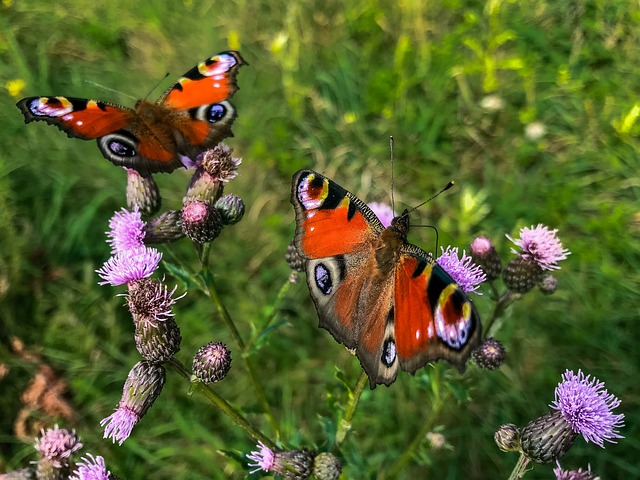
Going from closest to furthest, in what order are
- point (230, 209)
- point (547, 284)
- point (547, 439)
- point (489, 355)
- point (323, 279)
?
point (547, 439) < point (323, 279) < point (489, 355) < point (230, 209) < point (547, 284)

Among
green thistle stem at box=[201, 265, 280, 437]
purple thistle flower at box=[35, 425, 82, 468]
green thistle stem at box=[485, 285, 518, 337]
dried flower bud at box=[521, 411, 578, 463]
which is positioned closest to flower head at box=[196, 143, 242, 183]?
green thistle stem at box=[201, 265, 280, 437]

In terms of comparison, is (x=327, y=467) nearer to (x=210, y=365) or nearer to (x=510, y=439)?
(x=210, y=365)

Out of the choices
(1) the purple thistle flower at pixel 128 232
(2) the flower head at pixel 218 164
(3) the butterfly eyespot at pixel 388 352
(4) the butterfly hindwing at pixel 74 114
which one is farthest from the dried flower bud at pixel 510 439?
(4) the butterfly hindwing at pixel 74 114

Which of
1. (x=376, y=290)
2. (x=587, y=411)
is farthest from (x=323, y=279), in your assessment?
(x=587, y=411)

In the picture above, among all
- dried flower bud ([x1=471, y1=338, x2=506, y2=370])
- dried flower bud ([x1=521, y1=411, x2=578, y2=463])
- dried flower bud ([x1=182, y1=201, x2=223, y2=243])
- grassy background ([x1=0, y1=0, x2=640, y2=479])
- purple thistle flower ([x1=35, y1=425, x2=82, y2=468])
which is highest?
dried flower bud ([x1=182, y1=201, x2=223, y2=243])

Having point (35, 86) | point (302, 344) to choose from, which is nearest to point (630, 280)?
point (302, 344)

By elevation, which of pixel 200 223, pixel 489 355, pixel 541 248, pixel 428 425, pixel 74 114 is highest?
pixel 74 114

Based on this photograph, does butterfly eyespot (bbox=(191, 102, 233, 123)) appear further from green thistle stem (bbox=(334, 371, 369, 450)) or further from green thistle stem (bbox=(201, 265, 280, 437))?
green thistle stem (bbox=(334, 371, 369, 450))
